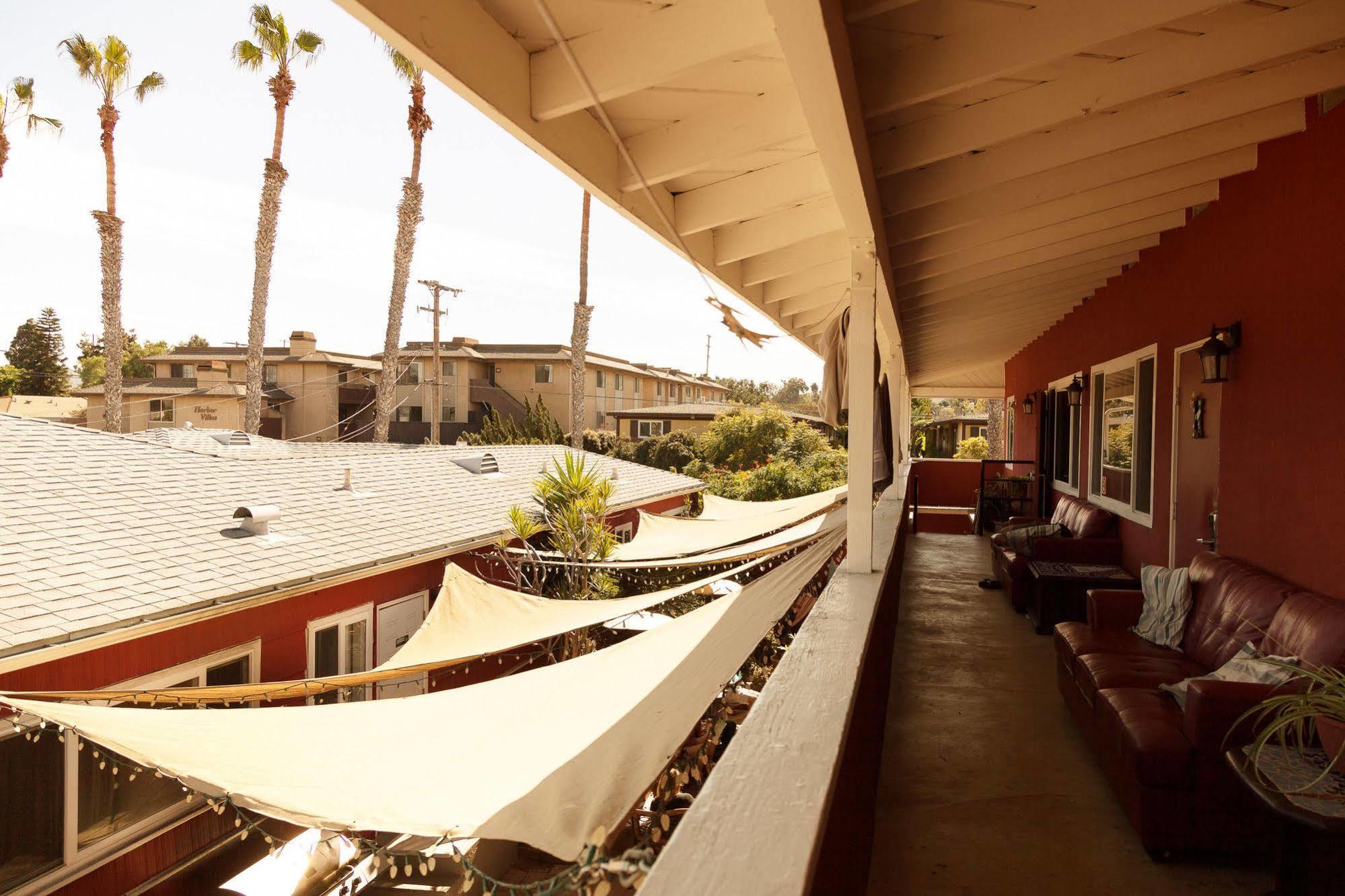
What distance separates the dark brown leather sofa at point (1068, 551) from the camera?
5.63 metres

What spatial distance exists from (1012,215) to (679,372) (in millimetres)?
43310

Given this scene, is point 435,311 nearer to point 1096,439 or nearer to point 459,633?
point 459,633

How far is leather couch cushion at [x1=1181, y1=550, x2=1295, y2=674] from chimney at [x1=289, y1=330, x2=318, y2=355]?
34104 mm

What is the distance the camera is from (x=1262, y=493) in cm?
359

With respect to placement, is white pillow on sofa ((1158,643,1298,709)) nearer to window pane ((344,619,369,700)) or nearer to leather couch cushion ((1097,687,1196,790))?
leather couch cushion ((1097,687,1196,790))

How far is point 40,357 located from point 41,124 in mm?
30863

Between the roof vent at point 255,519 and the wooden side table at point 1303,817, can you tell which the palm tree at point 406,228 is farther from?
the wooden side table at point 1303,817

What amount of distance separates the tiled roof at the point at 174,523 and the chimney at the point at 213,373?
24877mm

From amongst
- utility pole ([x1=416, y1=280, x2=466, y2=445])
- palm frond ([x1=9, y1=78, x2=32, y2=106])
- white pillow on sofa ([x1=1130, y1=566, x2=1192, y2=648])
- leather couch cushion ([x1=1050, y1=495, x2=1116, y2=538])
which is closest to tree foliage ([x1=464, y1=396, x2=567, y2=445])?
utility pole ([x1=416, y1=280, x2=466, y2=445])

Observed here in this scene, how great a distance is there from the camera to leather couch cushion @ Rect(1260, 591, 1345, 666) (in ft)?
8.45

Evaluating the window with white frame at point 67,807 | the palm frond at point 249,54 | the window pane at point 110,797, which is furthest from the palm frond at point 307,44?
the window pane at point 110,797

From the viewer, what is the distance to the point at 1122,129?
3.09 metres

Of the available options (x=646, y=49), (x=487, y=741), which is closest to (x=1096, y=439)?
(x=487, y=741)

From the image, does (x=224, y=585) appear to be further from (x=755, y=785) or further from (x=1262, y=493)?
(x=1262, y=493)
